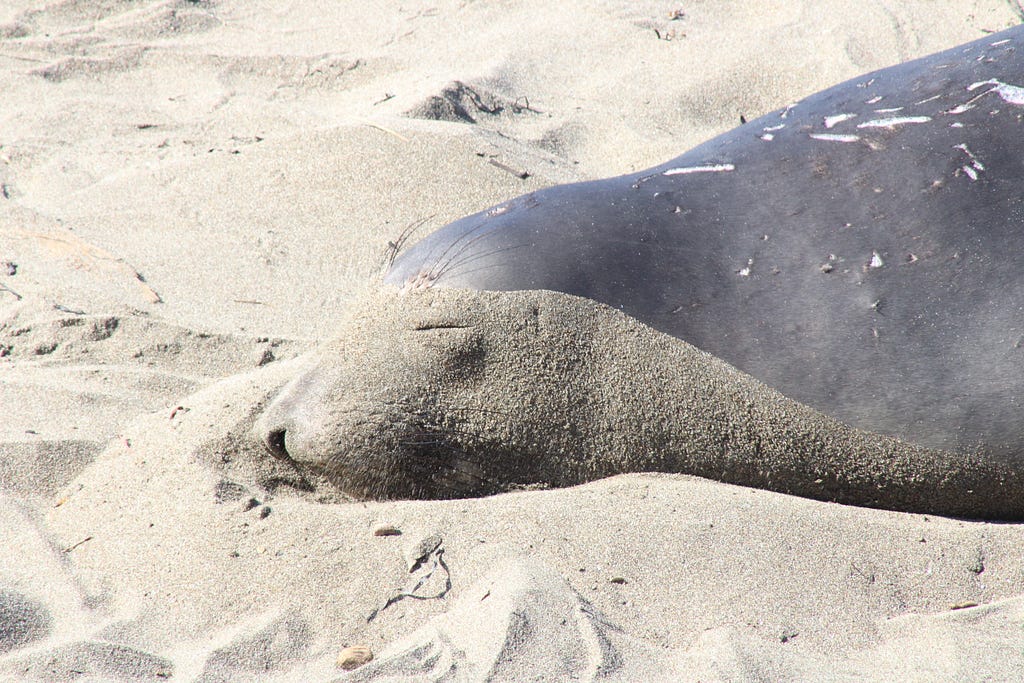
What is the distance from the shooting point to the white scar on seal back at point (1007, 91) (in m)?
2.17

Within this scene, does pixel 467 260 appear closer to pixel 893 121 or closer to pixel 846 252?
pixel 846 252

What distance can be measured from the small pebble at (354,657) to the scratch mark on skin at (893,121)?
1668 millimetres

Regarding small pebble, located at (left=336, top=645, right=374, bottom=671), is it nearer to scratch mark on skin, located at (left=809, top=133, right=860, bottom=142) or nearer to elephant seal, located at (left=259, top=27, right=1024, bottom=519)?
elephant seal, located at (left=259, top=27, right=1024, bottom=519)

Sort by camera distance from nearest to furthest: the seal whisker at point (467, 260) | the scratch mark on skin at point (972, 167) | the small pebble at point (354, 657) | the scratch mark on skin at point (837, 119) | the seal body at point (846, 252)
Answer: the small pebble at point (354, 657)
the seal body at point (846, 252)
the scratch mark on skin at point (972, 167)
the seal whisker at point (467, 260)
the scratch mark on skin at point (837, 119)

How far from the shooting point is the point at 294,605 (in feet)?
5.66

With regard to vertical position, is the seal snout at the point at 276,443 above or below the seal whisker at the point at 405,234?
above

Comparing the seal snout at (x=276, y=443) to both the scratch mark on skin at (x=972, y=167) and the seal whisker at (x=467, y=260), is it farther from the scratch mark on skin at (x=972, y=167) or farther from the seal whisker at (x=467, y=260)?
the scratch mark on skin at (x=972, y=167)

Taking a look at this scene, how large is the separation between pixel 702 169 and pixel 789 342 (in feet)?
1.81

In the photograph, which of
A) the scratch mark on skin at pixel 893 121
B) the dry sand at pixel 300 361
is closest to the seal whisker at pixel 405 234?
the dry sand at pixel 300 361

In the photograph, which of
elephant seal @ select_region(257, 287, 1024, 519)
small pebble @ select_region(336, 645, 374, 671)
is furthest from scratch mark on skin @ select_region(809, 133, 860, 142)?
small pebble @ select_region(336, 645, 374, 671)

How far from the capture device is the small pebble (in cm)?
159

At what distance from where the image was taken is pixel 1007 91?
7.17 ft

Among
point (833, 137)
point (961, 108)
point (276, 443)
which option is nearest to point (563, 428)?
point (276, 443)

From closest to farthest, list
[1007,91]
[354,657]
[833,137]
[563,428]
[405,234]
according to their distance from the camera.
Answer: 1. [354,657]
2. [563,428]
3. [1007,91]
4. [833,137]
5. [405,234]
